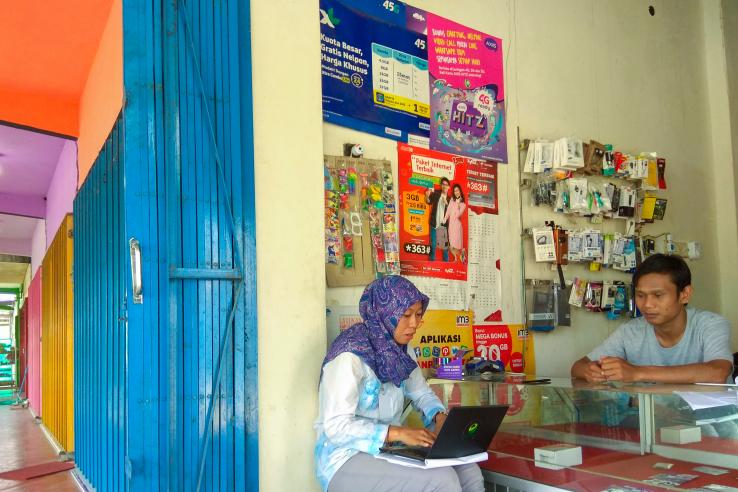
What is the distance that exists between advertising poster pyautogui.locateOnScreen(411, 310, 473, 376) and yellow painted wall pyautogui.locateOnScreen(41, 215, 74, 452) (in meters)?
3.41

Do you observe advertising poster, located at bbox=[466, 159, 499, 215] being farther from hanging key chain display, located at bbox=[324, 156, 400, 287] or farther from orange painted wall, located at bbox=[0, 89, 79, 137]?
orange painted wall, located at bbox=[0, 89, 79, 137]

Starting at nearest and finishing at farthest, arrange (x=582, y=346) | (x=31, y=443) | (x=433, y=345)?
1. (x=433, y=345)
2. (x=582, y=346)
3. (x=31, y=443)

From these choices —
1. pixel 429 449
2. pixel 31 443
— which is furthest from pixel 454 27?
pixel 31 443

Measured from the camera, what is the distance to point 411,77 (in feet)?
11.6

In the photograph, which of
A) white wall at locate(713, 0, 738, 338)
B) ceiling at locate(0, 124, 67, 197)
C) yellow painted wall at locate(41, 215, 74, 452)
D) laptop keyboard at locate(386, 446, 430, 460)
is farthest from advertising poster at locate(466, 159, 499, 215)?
ceiling at locate(0, 124, 67, 197)

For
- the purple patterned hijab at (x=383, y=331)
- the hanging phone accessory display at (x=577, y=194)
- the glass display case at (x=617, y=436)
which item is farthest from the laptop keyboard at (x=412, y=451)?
the hanging phone accessory display at (x=577, y=194)

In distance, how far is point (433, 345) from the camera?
3.43 meters

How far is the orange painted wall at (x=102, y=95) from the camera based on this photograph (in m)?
3.38

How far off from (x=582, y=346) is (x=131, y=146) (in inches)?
124

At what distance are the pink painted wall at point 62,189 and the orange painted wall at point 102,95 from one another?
0.43 meters

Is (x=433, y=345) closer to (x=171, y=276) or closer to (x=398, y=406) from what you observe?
(x=398, y=406)

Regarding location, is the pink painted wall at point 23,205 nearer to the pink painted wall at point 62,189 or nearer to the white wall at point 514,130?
the pink painted wall at point 62,189

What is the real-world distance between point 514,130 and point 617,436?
230cm

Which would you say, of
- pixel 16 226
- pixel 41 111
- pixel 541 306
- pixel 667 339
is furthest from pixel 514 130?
pixel 16 226
